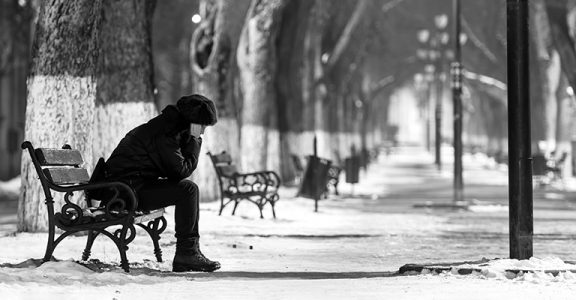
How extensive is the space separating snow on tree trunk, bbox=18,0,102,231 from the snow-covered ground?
525 millimetres

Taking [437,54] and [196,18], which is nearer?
[196,18]

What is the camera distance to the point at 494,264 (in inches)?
435

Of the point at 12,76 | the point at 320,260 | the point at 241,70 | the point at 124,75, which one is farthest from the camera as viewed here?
the point at 12,76

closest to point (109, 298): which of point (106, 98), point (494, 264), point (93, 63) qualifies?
point (494, 264)

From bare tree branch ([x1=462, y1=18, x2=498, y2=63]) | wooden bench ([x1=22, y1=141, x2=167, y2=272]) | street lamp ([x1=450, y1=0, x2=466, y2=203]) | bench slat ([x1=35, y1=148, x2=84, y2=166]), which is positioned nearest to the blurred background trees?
bare tree branch ([x1=462, y1=18, x2=498, y2=63])

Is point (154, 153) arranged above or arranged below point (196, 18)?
A: below

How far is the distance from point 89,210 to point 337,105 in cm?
4148

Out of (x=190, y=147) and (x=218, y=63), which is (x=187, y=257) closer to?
(x=190, y=147)

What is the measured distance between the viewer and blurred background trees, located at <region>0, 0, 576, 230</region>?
14672 mm

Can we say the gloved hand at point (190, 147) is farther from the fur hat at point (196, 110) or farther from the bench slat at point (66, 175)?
the bench slat at point (66, 175)

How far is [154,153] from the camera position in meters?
10.9

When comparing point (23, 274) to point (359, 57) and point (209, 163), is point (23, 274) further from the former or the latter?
point (359, 57)

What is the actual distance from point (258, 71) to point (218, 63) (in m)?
5.57

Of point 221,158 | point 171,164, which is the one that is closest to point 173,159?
point 171,164
